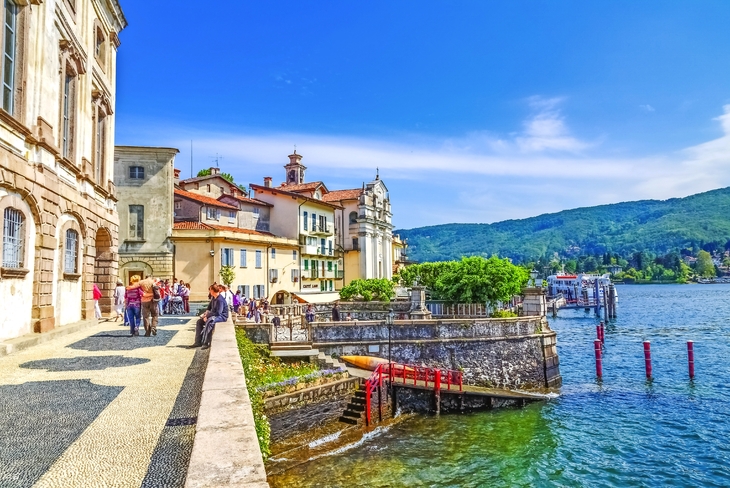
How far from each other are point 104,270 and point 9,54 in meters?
12.0

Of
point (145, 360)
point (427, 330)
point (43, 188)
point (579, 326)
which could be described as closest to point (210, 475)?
point (145, 360)

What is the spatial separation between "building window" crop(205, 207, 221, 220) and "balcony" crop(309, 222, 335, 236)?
11082mm

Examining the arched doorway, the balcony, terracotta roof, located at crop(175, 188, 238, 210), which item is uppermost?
terracotta roof, located at crop(175, 188, 238, 210)

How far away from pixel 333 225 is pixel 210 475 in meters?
55.0

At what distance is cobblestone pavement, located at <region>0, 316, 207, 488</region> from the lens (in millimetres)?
5059

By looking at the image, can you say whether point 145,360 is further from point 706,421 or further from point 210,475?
point 706,421

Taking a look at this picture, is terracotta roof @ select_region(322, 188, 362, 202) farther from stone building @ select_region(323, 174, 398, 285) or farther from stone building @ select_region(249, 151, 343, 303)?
stone building @ select_region(249, 151, 343, 303)

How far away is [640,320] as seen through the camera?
67.9 meters

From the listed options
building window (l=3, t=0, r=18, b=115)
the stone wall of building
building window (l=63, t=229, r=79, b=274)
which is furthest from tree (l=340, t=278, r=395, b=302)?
building window (l=3, t=0, r=18, b=115)

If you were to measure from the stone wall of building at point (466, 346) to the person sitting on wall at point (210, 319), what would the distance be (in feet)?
39.1

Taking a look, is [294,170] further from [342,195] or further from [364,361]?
[364,361]

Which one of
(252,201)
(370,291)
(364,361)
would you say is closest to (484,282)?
(370,291)

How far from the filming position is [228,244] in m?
40.4

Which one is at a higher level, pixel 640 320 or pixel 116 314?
pixel 116 314
